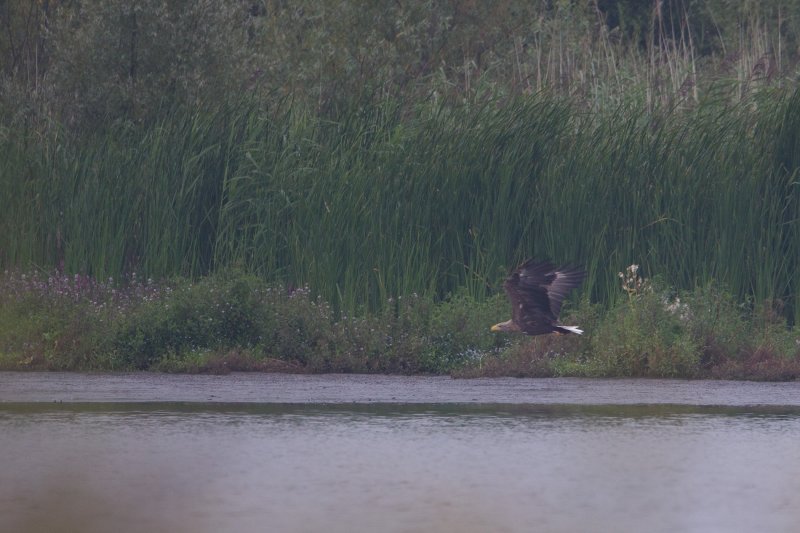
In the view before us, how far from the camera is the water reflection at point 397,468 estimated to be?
6.39m

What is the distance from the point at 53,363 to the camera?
11555 mm

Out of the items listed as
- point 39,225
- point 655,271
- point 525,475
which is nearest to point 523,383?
point 655,271

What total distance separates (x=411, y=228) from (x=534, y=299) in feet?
7.08

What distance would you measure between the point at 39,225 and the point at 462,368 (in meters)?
4.82

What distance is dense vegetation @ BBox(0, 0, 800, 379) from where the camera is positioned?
38.3 ft

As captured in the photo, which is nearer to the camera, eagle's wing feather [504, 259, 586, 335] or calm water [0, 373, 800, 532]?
calm water [0, 373, 800, 532]

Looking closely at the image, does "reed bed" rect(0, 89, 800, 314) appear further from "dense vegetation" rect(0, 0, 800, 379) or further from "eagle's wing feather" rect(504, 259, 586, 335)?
"eagle's wing feather" rect(504, 259, 586, 335)

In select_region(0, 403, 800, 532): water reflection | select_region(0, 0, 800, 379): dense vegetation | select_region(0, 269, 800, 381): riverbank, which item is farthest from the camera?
select_region(0, 0, 800, 379): dense vegetation

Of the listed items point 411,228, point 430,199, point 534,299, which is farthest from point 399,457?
point 430,199

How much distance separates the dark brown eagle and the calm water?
0.59 meters

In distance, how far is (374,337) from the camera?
459 inches

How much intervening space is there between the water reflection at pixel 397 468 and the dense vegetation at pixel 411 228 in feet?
6.43

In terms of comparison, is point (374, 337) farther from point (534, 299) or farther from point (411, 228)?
point (411, 228)

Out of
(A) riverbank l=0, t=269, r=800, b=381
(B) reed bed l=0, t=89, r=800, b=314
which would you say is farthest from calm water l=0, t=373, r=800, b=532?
(B) reed bed l=0, t=89, r=800, b=314
